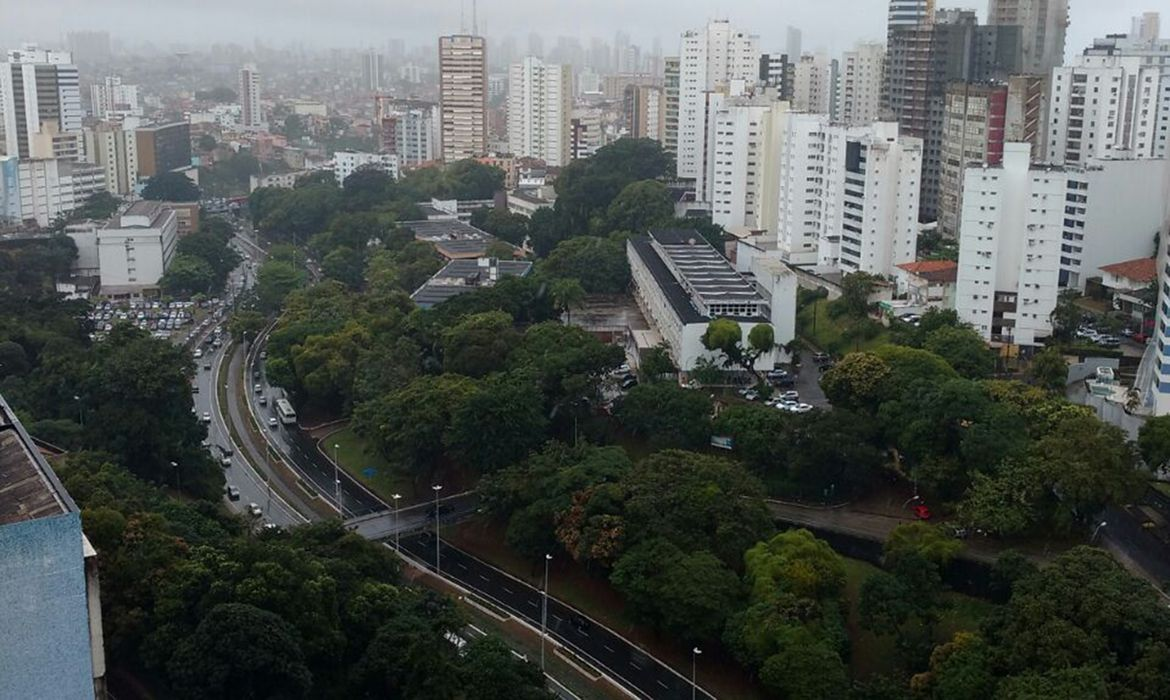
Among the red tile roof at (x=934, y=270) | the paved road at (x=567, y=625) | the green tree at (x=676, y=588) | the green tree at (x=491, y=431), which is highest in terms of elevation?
the red tile roof at (x=934, y=270)

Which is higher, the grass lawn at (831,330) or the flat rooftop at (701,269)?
the flat rooftop at (701,269)

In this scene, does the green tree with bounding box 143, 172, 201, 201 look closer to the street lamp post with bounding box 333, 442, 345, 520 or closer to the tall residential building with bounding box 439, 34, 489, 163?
the tall residential building with bounding box 439, 34, 489, 163

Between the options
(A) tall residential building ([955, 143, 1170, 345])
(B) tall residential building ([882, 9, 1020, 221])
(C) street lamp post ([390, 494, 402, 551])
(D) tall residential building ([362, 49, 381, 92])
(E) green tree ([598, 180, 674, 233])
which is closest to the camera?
(C) street lamp post ([390, 494, 402, 551])

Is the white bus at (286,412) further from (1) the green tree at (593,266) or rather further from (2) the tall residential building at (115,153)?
(2) the tall residential building at (115,153)

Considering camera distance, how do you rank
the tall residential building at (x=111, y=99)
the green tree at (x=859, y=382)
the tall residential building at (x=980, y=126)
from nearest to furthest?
the green tree at (x=859, y=382) → the tall residential building at (x=980, y=126) → the tall residential building at (x=111, y=99)

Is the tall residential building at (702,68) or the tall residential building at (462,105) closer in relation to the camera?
the tall residential building at (702,68)

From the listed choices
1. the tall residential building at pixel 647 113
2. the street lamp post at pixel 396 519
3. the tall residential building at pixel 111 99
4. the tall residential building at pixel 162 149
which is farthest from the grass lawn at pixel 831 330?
the tall residential building at pixel 111 99

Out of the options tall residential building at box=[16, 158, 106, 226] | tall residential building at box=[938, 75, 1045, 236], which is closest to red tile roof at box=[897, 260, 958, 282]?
tall residential building at box=[938, 75, 1045, 236]

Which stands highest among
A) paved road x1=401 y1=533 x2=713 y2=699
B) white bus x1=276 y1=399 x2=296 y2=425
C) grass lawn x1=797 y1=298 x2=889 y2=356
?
grass lawn x1=797 y1=298 x2=889 y2=356
